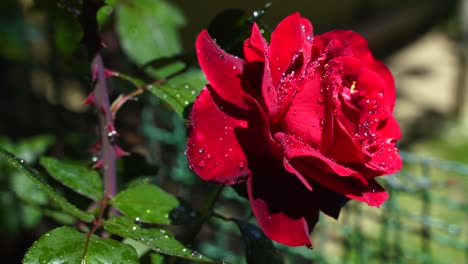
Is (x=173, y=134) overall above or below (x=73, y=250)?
below

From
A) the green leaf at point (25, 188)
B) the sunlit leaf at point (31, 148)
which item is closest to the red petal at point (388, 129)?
the green leaf at point (25, 188)

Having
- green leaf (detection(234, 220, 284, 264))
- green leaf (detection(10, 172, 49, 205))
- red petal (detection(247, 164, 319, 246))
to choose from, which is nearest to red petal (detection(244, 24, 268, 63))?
red petal (detection(247, 164, 319, 246))

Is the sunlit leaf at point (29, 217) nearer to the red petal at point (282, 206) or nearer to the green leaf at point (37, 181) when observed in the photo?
the green leaf at point (37, 181)

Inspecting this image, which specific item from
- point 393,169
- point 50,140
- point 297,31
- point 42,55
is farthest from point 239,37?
point 42,55

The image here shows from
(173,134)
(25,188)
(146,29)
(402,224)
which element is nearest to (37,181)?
(146,29)

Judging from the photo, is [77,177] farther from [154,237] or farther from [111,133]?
[154,237]

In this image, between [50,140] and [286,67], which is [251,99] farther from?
[50,140]

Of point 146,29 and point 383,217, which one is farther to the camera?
point 383,217
